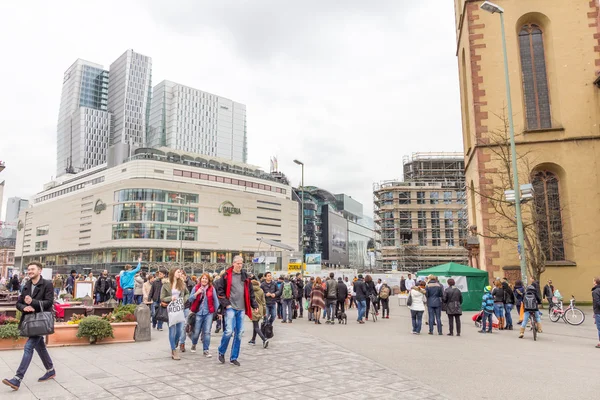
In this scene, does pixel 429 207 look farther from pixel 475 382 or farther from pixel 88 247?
pixel 88 247

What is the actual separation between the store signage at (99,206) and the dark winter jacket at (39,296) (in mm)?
104388

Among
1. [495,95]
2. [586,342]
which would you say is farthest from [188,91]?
[586,342]

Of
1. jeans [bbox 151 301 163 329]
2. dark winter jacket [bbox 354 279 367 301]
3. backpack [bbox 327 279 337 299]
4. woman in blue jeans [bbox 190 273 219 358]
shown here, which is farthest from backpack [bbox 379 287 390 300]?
woman in blue jeans [bbox 190 273 219 358]

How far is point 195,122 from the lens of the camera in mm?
171500

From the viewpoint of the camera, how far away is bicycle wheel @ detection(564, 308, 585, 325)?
16.2 meters

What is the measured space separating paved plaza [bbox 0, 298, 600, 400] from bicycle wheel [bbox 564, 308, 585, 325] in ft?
15.2

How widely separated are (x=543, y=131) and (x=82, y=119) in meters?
179

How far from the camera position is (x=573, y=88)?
2397cm

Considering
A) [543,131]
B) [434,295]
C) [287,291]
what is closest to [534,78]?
[543,131]

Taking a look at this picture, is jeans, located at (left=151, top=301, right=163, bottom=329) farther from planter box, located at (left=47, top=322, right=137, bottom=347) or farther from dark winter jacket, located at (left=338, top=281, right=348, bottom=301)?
dark winter jacket, located at (left=338, top=281, right=348, bottom=301)

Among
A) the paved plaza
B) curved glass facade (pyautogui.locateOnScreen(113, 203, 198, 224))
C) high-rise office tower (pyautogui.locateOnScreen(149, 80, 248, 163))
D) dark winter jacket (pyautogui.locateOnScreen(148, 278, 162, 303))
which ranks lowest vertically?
the paved plaza

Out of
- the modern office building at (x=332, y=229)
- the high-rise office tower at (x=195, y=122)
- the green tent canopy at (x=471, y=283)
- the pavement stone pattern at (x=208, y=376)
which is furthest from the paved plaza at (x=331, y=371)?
the high-rise office tower at (x=195, y=122)

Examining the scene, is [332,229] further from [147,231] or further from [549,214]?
[549,214]

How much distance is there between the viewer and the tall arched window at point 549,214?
906 inches
